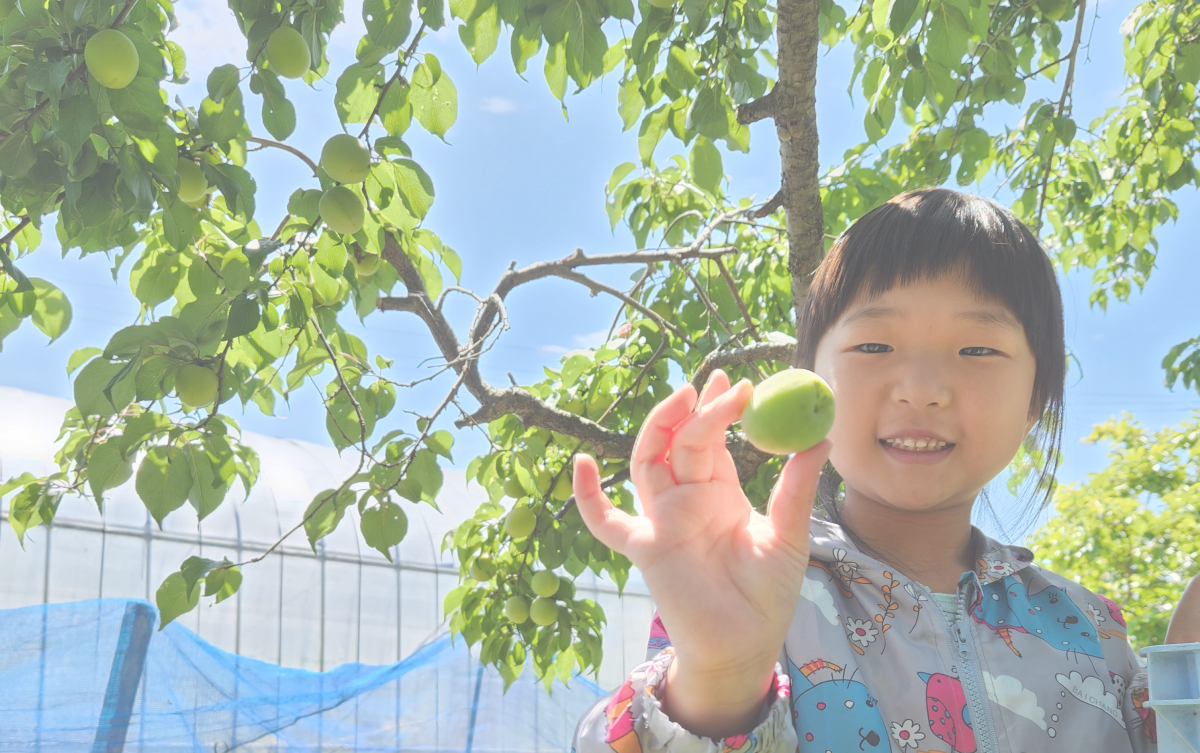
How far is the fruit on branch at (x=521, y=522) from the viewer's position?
201 cm

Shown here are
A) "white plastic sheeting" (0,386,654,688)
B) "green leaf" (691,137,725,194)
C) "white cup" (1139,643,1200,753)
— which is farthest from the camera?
"white plastic sheeting" (0,386,654,688)

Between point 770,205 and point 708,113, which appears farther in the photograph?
point 770,205

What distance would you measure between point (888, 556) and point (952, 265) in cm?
32

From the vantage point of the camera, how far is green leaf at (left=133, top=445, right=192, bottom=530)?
126cm

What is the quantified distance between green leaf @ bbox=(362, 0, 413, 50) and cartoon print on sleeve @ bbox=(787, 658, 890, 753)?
0.87m

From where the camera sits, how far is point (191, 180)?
1280 mm

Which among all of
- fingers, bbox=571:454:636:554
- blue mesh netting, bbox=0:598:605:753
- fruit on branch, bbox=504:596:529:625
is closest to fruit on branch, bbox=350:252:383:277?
fruit on branch, bbox=504:596:529:625

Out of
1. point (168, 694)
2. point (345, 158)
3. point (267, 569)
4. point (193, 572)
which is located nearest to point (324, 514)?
point (193, 572)

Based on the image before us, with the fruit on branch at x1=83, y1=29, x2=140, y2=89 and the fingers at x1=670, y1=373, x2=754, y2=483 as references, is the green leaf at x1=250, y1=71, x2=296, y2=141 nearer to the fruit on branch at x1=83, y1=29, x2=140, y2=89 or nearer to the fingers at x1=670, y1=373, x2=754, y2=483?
the fruit on branch at x1=83, y1=29, x2=140, y2=89

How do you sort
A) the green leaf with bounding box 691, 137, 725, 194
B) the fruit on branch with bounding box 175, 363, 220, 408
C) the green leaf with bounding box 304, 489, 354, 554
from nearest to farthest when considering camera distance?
the fruit on branch with bounding box 175, 363, 220, 408
the green leaf with bounding box 304, 489, 354, 554
the green leaf with bounding box 691, 137, 725, 194

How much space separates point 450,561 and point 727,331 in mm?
5770

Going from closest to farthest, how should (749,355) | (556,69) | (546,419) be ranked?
(556,69), (749,355), (546,419)

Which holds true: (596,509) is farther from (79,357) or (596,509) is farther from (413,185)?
(79,357)

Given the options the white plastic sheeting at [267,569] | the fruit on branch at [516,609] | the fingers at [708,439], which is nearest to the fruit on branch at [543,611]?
the fruit on branch at [516,609]
